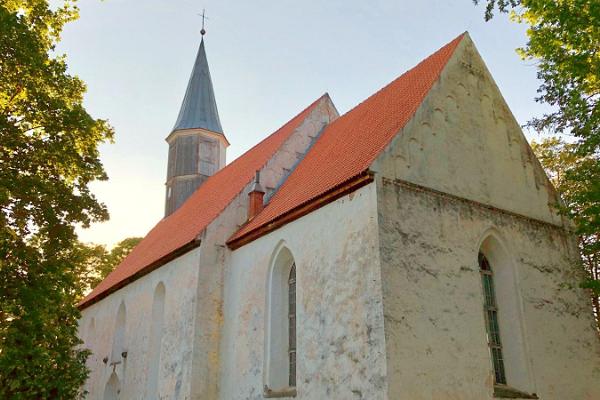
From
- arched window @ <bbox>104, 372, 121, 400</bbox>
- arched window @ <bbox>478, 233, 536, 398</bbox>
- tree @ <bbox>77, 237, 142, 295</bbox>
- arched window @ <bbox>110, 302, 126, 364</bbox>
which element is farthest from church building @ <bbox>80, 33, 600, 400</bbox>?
tree @ <bbox>77, 237, 142, 295</bbox>

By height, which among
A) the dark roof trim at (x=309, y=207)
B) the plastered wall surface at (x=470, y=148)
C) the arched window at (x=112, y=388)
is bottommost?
the arched window at (x=112, y=388)

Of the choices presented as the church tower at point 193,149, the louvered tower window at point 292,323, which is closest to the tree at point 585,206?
the louvered tower window at point 292,323

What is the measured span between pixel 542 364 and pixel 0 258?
388 inches

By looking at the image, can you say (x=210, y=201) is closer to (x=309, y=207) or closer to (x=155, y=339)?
(x=155, y=339)

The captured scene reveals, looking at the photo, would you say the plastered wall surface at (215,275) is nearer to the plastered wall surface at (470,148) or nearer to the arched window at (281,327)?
the arched window at (281,327)

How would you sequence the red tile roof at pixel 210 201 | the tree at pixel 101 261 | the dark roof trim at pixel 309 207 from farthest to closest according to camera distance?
the tree at pixel 101 261, the red tile roof at pixel 210 201, the dark roof trim at pixel 309 207

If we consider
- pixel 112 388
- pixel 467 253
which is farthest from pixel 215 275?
pixel 112 388

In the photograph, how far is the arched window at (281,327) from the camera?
10.8 m

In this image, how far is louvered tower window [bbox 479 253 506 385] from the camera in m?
9.92

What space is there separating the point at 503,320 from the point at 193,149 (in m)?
16.6

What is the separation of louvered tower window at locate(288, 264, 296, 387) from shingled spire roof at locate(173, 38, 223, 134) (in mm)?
14195

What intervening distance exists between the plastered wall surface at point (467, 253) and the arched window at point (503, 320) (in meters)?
0.04

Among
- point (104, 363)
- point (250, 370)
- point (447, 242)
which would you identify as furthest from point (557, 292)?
point (104, 363)

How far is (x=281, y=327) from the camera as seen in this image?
11297mm
